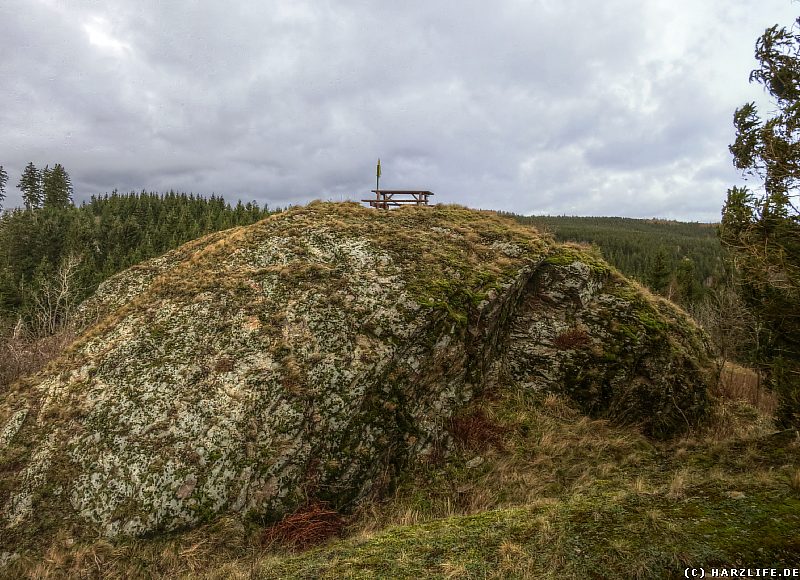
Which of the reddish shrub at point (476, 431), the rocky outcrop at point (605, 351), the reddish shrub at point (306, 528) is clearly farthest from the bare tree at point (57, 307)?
the rocky outcrop at point (605, 351)

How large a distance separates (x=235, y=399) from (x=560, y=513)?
6.69 m

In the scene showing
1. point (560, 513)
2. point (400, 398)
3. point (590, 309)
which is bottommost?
point (560, 513)

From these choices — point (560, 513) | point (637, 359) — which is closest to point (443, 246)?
point (637, 359)

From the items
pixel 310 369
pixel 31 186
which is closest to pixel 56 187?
pixel 31 186

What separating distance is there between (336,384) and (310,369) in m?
0.75

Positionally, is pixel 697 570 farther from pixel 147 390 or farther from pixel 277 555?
pixel 147 390

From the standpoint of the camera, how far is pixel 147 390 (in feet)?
29.3

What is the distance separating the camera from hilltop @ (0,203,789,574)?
7543 millimetres

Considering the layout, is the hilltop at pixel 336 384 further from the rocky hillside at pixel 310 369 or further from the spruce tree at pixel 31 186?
the spruce tree at pixel 31 186

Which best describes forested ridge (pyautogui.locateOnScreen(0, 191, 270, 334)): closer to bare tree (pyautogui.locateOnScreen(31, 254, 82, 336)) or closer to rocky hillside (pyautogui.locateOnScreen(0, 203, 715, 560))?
bare tree (pyautogui.locateOnScreen(31, 254, 82, 336))

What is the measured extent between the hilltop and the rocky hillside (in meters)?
0.05

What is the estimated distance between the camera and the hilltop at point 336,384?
754 centimetres

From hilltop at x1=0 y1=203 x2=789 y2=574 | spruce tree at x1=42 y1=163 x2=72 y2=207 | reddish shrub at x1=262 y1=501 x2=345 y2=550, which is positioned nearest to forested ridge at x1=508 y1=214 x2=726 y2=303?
hilltop at x1=0 y1=203 x2=789 y2=574

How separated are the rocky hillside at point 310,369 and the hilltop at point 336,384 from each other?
46mm
